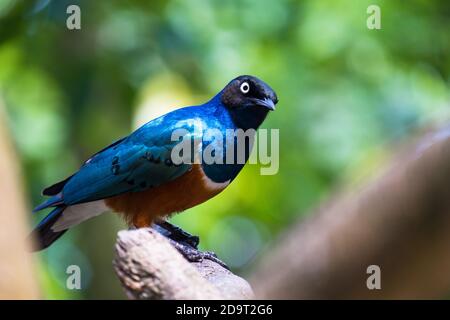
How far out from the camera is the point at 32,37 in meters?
7.41

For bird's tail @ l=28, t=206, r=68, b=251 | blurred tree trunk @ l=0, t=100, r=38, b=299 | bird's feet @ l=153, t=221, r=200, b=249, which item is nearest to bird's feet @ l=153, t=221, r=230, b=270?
bird's feet @ l=153, t=221, r=200, b=249

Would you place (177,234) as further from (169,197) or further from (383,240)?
(383,240)

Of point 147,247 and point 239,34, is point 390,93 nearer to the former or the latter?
point 239,34

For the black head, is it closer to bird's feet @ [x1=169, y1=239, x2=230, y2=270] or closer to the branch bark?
bird's feet @ [x1=169, y1=239, x2=230, y2=270]

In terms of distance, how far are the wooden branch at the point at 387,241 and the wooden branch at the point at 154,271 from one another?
4.35 ft

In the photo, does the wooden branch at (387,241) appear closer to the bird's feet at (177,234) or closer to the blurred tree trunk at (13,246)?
the blurred tree trunk at (13,246)

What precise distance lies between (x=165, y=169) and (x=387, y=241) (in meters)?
3.20

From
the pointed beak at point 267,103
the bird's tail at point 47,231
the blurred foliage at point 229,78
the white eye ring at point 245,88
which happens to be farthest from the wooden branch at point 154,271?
the blurred foliage at point 229,78

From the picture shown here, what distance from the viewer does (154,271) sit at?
2.67 m

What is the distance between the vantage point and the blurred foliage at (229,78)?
696 centimetres

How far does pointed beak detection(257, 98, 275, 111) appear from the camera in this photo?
4.22 meters
